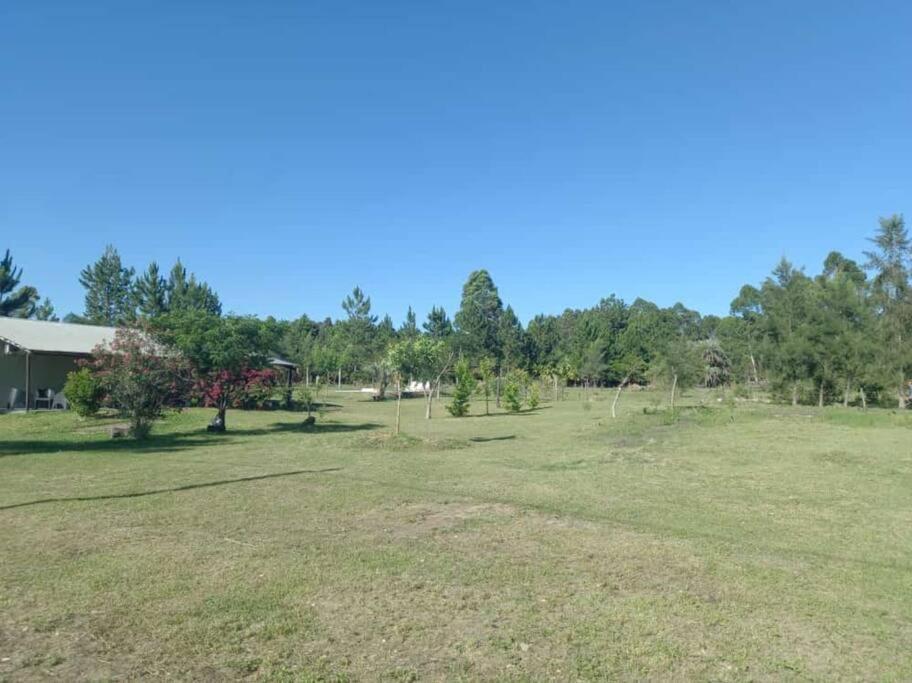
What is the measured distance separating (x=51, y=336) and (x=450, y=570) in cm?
3099

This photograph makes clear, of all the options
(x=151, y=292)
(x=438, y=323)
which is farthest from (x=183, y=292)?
(x=438, y=323)

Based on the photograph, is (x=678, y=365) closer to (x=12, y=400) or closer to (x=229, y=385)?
(x=229, y=385)

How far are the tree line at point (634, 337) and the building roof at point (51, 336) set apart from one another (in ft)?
9.04

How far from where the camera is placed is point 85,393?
74.6ft

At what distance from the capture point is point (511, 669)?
14.2ft

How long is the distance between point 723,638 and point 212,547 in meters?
5.32

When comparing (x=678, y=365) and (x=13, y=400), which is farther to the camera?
(x=678, y=365)

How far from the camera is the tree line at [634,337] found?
38.3 meters

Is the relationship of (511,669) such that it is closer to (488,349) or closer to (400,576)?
(400,576)

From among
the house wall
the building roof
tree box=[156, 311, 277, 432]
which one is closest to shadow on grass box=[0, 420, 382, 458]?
tree box=[156, 311, 277, 432]

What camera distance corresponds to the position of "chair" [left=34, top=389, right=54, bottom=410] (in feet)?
92.2

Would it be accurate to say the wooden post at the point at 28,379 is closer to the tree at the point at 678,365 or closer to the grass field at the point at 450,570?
the grass field at the point at 450,570

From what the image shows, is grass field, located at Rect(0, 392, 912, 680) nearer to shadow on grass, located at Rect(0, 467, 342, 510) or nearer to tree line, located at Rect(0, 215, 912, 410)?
shadow on grass, located at Rect(0, 467, 342, 510)

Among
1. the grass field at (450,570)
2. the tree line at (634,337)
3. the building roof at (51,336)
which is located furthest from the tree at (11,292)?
the grass field at (450,570)
